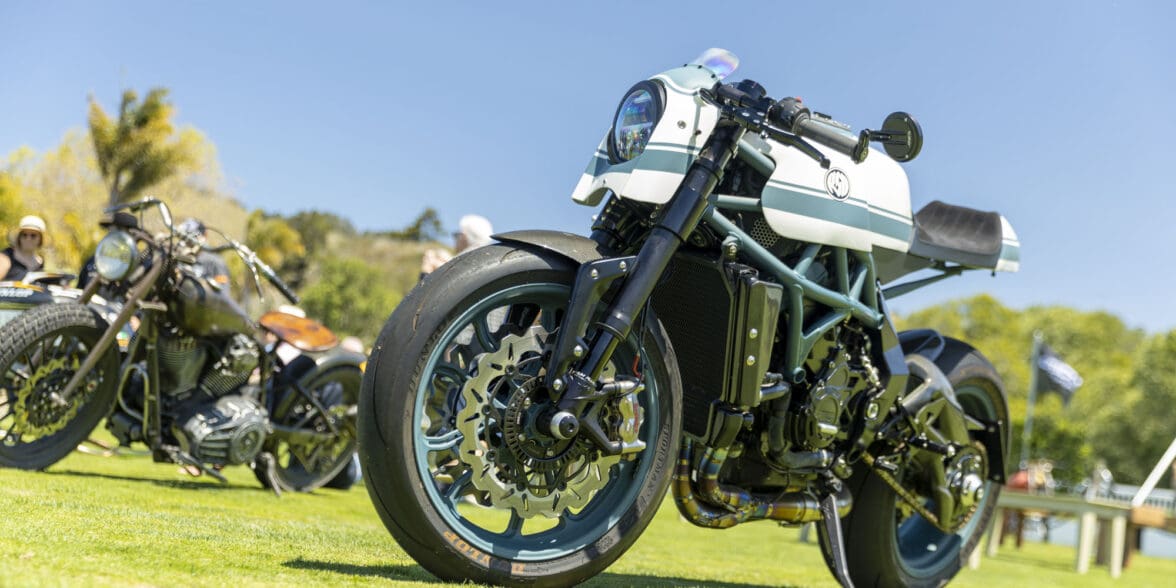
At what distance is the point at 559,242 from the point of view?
332 centimetres

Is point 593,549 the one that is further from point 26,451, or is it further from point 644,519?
point 26,451

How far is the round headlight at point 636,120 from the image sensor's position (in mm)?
3480

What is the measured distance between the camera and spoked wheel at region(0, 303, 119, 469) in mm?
6434

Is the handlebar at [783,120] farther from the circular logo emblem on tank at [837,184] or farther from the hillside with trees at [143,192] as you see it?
the hillside with trees at [143,192]

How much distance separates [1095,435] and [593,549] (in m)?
76.7

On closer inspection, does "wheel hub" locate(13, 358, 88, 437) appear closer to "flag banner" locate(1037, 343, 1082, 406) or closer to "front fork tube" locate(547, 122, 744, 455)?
"front fork tube" locate(547, 122, 744, 455)

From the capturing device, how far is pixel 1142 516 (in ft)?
41.1

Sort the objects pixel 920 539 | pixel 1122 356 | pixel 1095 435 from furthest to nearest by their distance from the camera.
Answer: pixel 1122 356 → pixel 1095 435 → pixel 920 539

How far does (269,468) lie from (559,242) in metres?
5.09

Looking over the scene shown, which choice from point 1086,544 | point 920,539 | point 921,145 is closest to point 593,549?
point 921,145

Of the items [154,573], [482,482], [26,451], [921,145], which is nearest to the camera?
[154,573]

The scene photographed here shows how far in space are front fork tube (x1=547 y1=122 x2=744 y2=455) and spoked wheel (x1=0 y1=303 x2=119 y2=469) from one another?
454 centimetres

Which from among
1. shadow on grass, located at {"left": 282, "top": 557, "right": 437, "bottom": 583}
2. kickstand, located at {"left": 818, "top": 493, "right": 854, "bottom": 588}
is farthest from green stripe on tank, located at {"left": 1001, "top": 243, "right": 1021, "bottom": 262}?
shadow on grass, located at {"left": 282, "top": 557, "right": 437, "bottom": 583}

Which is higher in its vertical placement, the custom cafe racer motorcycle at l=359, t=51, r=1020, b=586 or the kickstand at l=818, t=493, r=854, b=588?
the custom cafe racer motorcycle at l=359, t=51, r=1020, b=586
